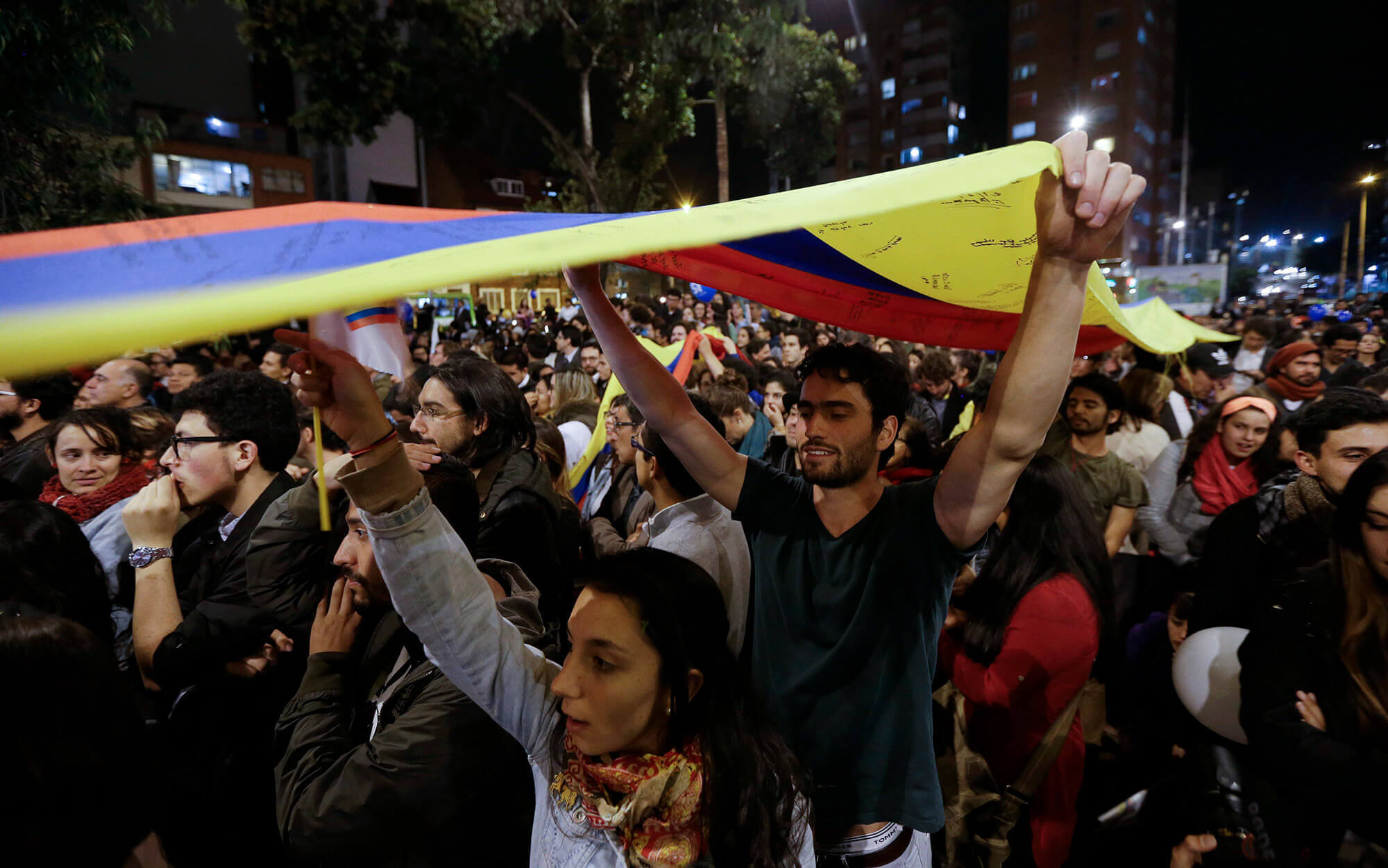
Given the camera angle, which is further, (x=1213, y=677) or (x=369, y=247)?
(x=1213, y=677)

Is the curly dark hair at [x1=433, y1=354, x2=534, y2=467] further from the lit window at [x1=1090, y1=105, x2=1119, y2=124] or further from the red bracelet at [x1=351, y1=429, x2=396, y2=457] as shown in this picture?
the lit window at [x1=1090, y1=105, x2=1119, y2=124]

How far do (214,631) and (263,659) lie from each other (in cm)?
18

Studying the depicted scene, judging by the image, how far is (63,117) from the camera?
696cm

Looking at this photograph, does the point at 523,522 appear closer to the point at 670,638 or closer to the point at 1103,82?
the point at 670,638

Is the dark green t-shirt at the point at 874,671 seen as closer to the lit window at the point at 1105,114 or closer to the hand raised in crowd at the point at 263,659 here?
the hand raised in crowd at the point at 263,659

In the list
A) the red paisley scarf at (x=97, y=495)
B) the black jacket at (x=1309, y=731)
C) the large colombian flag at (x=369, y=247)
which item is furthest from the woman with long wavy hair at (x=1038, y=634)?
the red paisley scarf at (x=97, y=495)

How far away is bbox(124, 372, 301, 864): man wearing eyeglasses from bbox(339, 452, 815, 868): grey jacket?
1.36 m

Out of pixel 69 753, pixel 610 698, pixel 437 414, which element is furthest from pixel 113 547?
pixel 610 698

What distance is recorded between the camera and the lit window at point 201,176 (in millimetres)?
29906

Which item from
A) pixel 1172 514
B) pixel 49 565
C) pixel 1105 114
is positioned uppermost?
pixel 1105 114

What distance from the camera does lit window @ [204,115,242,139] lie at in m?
31.4

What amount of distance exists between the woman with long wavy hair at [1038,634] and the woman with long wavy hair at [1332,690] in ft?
1.66

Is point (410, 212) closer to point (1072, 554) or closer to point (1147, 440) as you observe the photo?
point (1072, 554)

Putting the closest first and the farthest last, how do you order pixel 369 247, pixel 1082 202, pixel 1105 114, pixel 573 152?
pixel 369 247 → pixel 1082 202 → pixel 573 152 → pixel 1105 114
